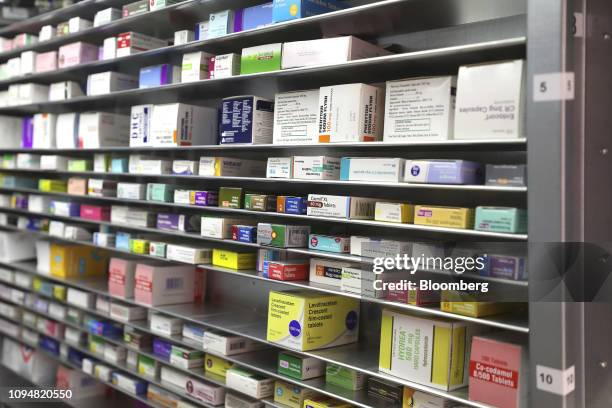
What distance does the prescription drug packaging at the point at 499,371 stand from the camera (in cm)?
179

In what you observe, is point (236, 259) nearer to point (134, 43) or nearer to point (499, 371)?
point (499, 371)

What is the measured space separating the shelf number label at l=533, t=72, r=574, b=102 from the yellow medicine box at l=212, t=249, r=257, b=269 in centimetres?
154

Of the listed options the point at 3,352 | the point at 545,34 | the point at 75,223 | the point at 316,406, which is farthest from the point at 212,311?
the point at 3,352

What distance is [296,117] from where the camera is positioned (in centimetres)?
244

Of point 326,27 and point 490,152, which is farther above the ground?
point 326,27

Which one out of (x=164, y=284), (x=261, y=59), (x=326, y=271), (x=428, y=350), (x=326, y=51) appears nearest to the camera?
(x=428, y=350)

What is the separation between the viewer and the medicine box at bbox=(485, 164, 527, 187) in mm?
1735

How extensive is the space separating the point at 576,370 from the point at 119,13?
3013 millimetres

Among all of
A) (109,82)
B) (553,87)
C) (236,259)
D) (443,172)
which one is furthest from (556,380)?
(109,82)

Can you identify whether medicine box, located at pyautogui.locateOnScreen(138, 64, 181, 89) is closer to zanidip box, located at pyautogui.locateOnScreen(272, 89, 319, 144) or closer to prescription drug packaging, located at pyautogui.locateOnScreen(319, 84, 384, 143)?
zanidip box, located at pyautogui.locateOnScreen(272, 89, 319, 144)

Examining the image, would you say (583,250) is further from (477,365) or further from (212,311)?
(212,311)

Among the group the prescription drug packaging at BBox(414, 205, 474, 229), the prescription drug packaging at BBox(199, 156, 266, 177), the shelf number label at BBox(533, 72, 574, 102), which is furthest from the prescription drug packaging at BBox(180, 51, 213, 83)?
the shelf number label at BBox(533, 72, 574, 102)

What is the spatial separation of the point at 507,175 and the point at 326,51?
91 cm

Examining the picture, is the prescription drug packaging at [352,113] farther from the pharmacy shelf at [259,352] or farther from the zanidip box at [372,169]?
the pharmacy shelf at [259,352]
